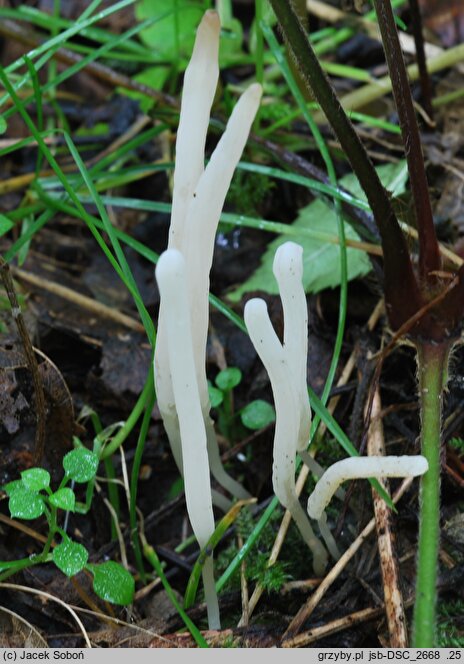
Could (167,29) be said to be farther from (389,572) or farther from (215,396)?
(389,572)

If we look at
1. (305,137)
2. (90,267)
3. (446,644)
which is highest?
(305,137)

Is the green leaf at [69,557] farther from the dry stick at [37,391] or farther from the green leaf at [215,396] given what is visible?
the green leaf at [215,396]

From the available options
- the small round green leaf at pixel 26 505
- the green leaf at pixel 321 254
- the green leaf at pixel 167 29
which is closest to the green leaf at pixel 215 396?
the green leaf at pixel 321 254

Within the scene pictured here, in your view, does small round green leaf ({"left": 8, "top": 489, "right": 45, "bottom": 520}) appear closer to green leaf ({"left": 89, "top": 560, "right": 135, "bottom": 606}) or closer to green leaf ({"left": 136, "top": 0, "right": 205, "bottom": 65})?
green leaf ({"left": 89, "top": 560, "right": 135, "bottom": 606})

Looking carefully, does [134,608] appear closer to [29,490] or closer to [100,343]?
[29,490]

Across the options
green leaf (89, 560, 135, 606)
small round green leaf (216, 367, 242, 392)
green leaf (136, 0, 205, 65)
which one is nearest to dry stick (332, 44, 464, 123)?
green leaf (136, 0, 205, 65)

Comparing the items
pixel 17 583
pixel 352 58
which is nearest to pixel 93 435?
pixel 17 583
